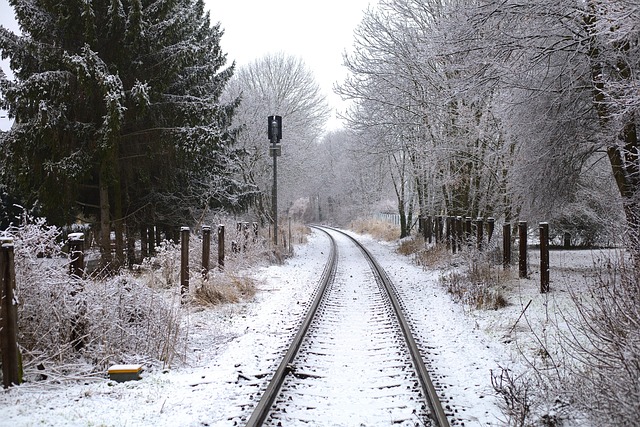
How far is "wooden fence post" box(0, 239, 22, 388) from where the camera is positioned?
4828 millimetres

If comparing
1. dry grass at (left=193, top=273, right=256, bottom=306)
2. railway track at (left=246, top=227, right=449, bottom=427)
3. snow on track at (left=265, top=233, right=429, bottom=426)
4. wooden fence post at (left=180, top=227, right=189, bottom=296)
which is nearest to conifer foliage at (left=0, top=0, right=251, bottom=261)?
wooden fence post at (left=180, top=227, right=189, bottom=296)

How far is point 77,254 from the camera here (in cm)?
613

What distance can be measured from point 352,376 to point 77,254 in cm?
367

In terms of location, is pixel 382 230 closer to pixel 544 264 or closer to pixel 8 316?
pixel 544 264

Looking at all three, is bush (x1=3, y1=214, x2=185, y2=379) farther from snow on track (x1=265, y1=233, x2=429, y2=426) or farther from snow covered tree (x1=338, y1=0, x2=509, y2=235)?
snow covered tree (x1=338, y1=0, x2=509, y2=235)

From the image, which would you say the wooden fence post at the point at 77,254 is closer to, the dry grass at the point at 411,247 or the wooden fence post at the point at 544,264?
the wooden fence post at the point at 544,264

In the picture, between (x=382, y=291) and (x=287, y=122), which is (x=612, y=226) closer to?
(x=382, y=291)

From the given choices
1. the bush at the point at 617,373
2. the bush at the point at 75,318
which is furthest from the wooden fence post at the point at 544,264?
the bush at the point at 75,318

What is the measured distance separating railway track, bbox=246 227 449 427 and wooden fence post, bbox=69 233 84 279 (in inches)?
108

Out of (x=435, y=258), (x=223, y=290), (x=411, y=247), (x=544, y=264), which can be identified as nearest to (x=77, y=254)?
(x=223, y=290)

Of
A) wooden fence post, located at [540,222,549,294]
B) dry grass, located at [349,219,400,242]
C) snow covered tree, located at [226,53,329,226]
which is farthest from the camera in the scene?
dry grass, located at [349,219,400,242]

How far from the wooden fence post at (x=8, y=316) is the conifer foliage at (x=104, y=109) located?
8.12 m

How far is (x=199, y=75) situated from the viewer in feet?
Result: 54.3

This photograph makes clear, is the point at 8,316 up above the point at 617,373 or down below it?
above
